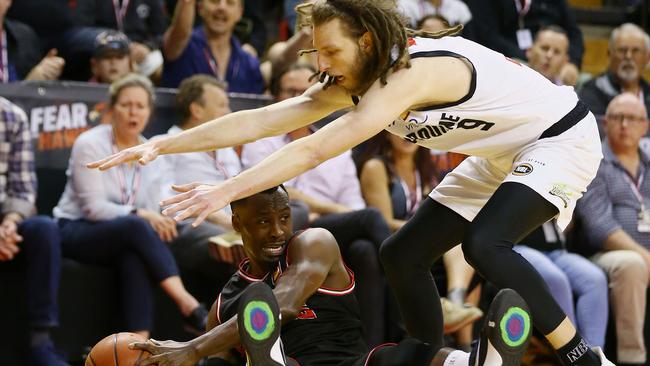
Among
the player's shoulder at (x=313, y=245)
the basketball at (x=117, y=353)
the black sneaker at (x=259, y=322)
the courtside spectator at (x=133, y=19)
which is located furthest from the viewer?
the courtside spectator at (x=133, y=19)

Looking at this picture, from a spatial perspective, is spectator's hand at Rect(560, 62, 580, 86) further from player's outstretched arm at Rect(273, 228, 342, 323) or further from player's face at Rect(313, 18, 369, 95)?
player's outstretched arm at Rect(273, 228, 342, 323)

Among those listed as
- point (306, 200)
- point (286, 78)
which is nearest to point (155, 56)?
point (286, 78)

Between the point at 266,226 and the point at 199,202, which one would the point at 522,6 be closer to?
the point at 266,226

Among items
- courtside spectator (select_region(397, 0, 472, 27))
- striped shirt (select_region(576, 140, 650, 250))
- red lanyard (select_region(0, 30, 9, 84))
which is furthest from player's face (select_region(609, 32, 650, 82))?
red lanyard (select_region(0, 30, 9, 84))

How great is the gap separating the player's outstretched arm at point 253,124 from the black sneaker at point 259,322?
2.74 feet

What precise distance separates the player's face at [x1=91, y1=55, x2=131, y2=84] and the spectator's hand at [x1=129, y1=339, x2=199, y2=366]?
3.79m

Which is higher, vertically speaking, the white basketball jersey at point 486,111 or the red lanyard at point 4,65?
the white basketball jersey at point 486,111

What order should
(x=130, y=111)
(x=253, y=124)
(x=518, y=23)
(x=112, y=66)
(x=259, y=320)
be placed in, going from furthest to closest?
(x=518, y=23), (x=112, y=66), (x=130, y=111), (x=253, y=124), (x=259, y=320)

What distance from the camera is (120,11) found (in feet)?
26.2

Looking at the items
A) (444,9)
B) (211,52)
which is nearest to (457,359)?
(211,52)

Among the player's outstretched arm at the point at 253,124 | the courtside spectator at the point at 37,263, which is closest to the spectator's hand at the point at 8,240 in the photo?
the courtside spectator at the point at 37,263

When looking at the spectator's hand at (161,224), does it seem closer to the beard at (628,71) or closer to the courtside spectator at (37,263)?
the courtside spectator at (37,263)

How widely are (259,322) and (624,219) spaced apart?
4.24 meters

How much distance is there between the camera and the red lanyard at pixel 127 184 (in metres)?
6.25
